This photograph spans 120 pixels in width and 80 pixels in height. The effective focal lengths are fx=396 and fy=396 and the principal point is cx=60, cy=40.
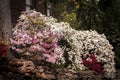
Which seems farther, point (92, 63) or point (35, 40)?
point (92, 63)

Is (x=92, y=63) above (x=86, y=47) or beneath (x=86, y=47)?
beneath

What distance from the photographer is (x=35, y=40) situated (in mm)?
12484

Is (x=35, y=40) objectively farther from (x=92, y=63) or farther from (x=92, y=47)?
(x=92, y=47)

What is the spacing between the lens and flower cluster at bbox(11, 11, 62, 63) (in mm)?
12305

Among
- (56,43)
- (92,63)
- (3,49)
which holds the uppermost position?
(56,43)

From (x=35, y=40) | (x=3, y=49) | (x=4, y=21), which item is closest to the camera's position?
(x=3, y=49)

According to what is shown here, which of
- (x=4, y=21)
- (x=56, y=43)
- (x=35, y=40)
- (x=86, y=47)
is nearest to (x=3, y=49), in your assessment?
(x=35, y=40)

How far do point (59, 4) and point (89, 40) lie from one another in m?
7.49

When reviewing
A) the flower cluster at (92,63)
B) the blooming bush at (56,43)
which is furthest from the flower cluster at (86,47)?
the flower cluster at (92,63)

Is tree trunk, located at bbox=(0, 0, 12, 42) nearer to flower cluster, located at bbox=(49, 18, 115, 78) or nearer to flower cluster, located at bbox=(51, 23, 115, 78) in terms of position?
flower cluster, located at bbox=(49, 18, 115, 78)

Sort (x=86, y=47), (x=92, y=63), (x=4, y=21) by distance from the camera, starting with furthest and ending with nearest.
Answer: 1. (x=86, y=47)
2. (x=92, y=63)
3. (x=4, y=21)

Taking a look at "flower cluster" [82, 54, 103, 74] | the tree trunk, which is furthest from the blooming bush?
the tree trunk

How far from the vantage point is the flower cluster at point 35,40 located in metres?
12.3

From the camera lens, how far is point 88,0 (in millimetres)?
18000
